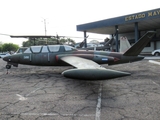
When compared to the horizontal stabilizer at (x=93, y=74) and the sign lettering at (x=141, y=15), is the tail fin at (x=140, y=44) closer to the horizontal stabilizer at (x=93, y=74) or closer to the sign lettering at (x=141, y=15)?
the horizontal stabilizer at (x=93, y=74)

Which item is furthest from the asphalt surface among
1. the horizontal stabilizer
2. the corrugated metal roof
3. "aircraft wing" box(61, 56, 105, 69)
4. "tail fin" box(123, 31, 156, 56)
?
the corrugated metal roof

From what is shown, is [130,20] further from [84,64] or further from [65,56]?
[84,64]

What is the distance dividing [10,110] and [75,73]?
8.26 ft

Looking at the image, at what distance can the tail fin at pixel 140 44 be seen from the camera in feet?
28.1

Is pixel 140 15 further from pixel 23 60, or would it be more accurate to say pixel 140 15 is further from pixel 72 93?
pixel 72 93

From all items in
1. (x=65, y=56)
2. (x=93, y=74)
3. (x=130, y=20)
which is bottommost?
(x=93, y=74)

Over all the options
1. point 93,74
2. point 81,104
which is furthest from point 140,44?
point 81,104

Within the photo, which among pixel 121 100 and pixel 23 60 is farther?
pixel 23 60

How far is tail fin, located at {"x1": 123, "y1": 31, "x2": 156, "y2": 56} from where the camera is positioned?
28.1 ft

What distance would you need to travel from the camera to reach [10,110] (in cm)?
429

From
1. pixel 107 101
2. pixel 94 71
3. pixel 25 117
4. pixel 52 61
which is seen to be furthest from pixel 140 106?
pixel 52 61

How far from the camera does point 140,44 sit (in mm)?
9070

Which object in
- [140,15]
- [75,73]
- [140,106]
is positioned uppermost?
[140,15]

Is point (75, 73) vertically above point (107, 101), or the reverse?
point (75, 73)
